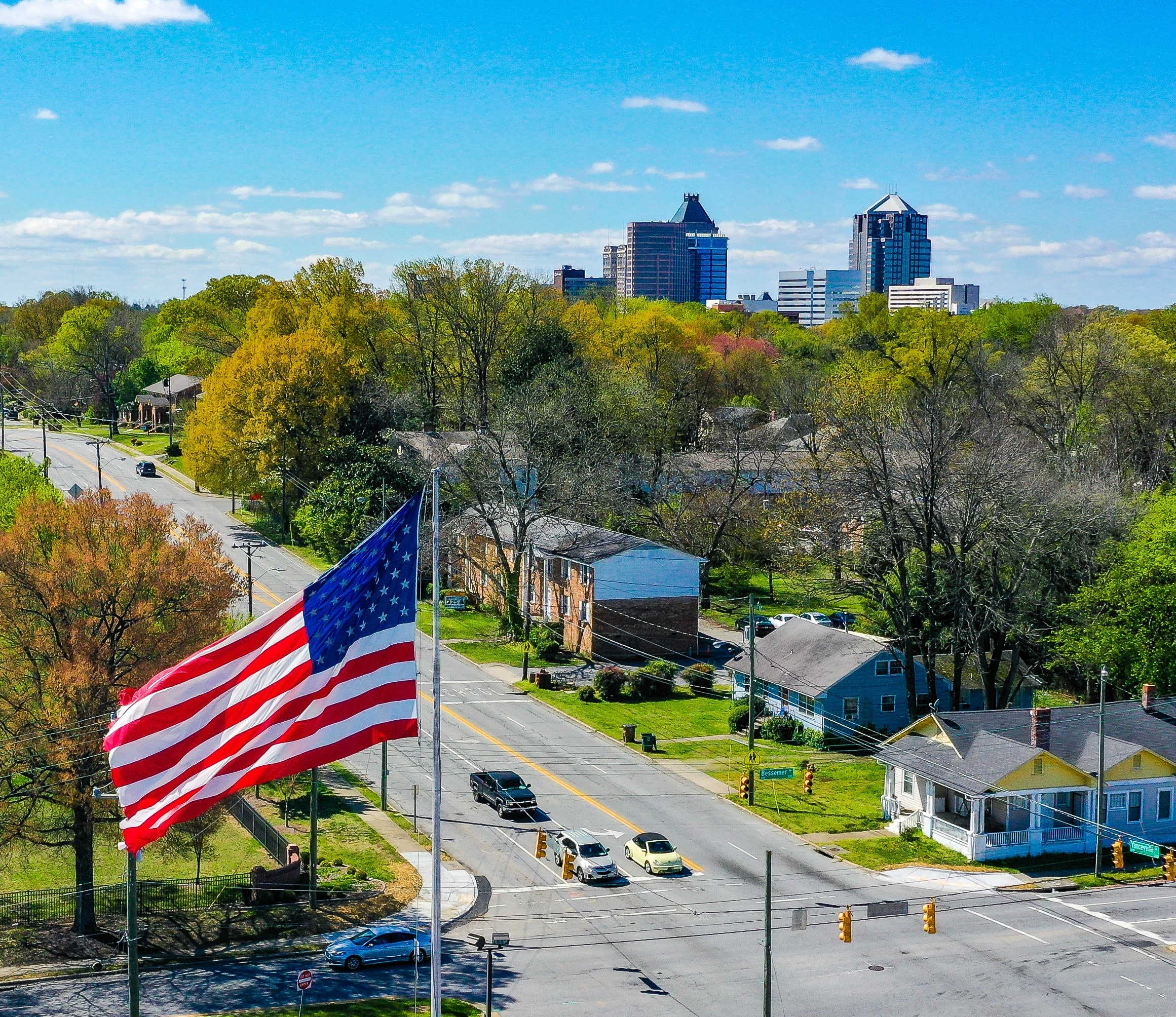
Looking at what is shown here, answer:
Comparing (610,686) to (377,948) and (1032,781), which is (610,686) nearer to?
(1032,781)

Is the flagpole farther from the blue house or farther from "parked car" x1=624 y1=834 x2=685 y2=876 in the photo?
the blue house

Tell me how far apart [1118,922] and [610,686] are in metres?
30.5

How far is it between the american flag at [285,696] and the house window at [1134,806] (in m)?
37.3

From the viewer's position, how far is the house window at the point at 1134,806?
48.9 metres

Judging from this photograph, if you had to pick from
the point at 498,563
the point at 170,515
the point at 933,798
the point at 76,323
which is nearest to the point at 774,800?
the point at 933,798

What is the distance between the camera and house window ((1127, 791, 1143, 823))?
160 feet

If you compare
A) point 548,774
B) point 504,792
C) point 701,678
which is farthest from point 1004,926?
point 701,678

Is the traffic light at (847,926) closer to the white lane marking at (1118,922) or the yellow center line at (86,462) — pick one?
the white lane marking at (1118,922)

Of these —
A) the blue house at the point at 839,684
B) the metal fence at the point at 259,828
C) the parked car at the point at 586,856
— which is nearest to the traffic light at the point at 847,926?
the parked car at the point at 586,856

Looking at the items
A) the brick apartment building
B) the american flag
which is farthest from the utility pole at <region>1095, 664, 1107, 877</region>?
the american flag

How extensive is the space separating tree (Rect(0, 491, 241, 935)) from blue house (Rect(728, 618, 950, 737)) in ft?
99.3

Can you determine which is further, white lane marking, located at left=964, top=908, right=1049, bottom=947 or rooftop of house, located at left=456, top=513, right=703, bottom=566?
rooftop of house, located at left=456, top=513, right=703, bottom=566

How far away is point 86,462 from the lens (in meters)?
122

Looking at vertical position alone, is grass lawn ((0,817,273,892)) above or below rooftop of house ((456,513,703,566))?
below
